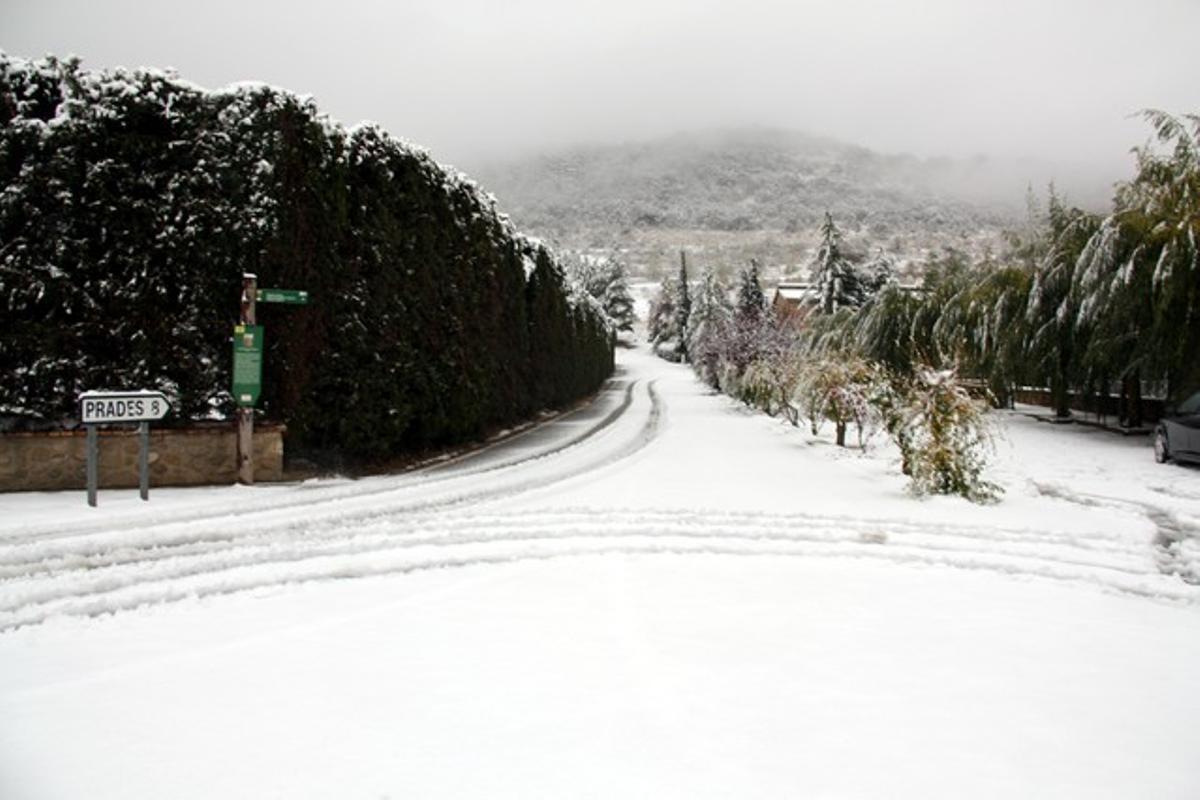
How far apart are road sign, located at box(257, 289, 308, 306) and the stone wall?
160 centimetres

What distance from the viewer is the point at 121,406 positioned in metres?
7.16

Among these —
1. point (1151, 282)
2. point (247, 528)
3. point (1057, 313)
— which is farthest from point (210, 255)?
point (1057, 313)

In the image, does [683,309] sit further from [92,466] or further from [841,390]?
[92,466]

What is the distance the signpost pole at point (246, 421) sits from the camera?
8.51 metres

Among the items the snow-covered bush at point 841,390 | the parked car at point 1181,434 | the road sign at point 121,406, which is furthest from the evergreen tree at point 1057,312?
the road sign at point 121,406

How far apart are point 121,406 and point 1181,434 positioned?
14843 mm

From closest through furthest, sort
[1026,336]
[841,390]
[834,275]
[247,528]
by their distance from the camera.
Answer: [247,528] → [841,390] → [1026,336] → [834,275]

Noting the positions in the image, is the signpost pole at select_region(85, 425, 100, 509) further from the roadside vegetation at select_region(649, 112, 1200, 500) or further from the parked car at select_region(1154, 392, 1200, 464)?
the parked car at select_region(1154, 392, 1200, 464)

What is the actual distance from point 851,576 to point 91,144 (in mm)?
9088

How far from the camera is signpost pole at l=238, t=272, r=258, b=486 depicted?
8508mm

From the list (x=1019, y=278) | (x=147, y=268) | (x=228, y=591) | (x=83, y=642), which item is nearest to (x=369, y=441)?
(x=147, y=268)

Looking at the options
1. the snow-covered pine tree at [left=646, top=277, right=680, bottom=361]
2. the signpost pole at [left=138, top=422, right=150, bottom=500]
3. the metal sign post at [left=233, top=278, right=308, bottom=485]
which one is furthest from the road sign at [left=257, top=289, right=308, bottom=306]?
the snow-covered pine tree at [left=646, top=277, right=680, bottom=361]

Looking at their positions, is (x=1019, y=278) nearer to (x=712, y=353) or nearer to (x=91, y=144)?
(x=712, y=353)

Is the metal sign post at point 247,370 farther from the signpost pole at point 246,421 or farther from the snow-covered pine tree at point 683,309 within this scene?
the snow-covered pine tree at point 683,309
